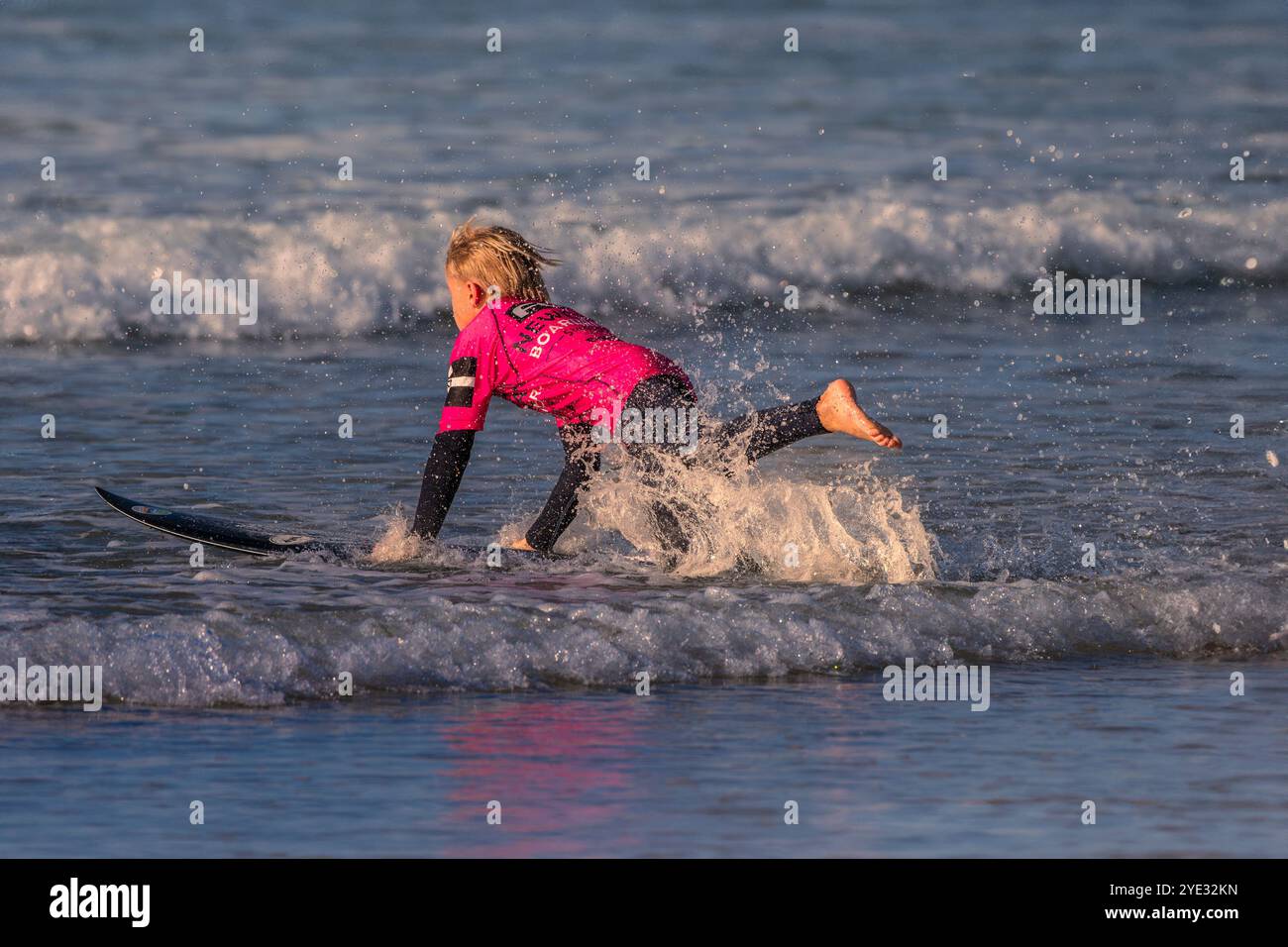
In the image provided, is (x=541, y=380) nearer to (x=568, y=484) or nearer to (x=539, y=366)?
(x=539, y=366)

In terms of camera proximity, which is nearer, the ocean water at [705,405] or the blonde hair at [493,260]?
the ocean water at [705,405]

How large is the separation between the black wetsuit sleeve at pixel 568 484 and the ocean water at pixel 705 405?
18 cm

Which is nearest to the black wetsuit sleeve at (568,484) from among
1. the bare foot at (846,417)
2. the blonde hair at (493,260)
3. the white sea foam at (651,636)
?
the blonde hair at (493,260)

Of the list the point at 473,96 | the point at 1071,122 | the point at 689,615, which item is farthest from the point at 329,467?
the point at 1071,122

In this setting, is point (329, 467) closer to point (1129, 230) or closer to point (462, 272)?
point (462, 272)

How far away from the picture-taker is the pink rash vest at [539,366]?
9.08 m

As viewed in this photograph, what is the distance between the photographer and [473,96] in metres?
28.5

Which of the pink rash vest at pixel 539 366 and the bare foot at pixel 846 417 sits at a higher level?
the pink rash vest at pixel 539 366

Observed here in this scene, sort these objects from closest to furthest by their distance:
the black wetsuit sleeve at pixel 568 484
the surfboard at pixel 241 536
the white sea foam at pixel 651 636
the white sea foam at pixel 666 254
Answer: the white sea foam at pixel 651 636, the black wetsuit sleeve at pixel 568 484, the surfboard at pixel 241 536, the white sea foam at pixel 666 254

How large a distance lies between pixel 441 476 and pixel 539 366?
600mm

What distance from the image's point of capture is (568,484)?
9.48 metres

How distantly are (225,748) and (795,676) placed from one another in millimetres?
2118

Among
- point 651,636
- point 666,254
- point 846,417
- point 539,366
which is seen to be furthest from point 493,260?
point 666,254

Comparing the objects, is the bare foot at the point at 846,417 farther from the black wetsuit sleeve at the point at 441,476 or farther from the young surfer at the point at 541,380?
the black wetsuit sleeve at the point at 441,476
